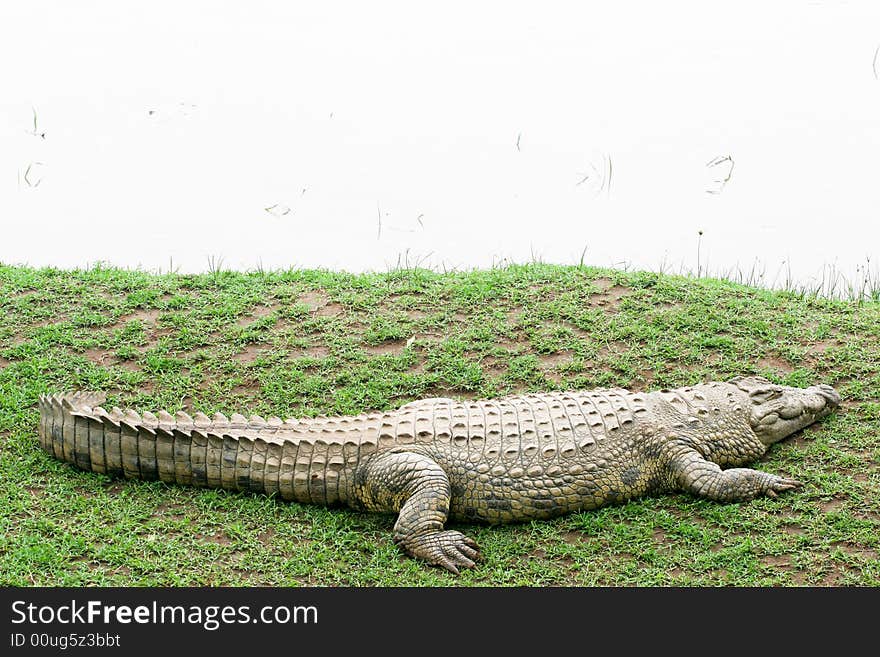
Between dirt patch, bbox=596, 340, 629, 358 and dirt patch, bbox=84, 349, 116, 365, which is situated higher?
dirt patch, bbox=596, 340, 629, 358

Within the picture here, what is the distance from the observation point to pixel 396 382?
23.1 feet

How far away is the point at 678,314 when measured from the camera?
25.5 feet

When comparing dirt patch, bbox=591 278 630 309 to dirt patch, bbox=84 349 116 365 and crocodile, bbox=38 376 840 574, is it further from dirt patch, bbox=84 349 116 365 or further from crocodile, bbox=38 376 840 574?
dirt patch, bbox=84 349 116 365

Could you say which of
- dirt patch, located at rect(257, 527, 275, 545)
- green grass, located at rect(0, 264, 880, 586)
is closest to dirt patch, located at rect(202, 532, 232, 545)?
green grass, located at rect(0, 264, 880, 586)

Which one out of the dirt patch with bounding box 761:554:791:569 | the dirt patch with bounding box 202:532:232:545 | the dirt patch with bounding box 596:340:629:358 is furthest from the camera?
the dirt patch with bounding box 596:340:629:358

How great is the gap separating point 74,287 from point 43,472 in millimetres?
2895

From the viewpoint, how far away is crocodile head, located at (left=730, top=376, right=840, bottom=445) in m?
6.13

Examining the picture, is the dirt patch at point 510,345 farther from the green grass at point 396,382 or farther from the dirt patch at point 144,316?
the dirt patch at point 144,316

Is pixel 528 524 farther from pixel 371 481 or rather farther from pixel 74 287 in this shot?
pixel 74 287

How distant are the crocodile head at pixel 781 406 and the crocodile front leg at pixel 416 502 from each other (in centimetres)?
208

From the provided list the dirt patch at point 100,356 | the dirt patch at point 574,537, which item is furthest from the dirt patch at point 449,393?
the dirt patch at point 100,356

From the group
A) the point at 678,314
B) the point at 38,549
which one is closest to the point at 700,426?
the point at 678,314

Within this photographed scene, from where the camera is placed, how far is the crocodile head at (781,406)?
613 cm

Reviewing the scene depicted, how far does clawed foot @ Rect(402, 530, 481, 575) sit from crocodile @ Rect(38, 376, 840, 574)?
13mm
